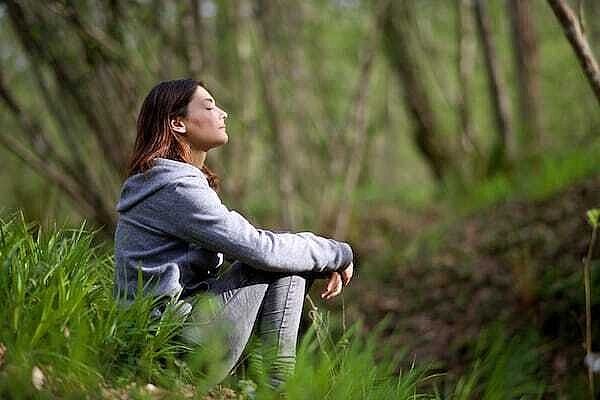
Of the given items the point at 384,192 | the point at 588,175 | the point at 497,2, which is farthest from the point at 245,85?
the point at 497,2

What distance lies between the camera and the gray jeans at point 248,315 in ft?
9.18

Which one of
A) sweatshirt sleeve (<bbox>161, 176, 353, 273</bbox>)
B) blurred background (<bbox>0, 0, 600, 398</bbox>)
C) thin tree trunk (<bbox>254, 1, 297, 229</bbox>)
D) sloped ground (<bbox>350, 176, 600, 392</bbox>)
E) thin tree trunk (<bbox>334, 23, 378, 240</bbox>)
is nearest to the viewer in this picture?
sweatshirt sleeve (<bbox>161, 176, 353, 273</bbox>)

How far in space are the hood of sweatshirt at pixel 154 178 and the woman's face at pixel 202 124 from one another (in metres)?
0.11

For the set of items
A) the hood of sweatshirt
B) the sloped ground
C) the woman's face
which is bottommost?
the sloped ground

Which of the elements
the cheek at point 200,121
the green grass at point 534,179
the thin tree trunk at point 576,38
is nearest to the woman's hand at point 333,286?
the cheek at point 200,121

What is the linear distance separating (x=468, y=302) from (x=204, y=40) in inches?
131

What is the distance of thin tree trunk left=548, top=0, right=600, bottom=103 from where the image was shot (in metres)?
3.61

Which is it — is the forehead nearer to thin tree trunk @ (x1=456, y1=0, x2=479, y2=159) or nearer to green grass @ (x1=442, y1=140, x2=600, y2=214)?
green grass @ (x1=442, y1=140, x2=600, y2=214)

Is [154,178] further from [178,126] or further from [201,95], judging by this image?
[201,95]

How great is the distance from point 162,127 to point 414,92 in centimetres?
958

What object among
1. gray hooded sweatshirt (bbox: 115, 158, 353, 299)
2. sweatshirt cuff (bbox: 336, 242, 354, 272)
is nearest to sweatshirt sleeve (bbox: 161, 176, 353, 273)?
gray hooded sweatshirt (bbox: 115, 158, 353, 299)

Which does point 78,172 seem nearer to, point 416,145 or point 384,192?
point 416,145

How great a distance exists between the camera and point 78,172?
21.7ft

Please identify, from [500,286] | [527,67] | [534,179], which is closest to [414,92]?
[527,67]
